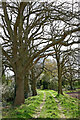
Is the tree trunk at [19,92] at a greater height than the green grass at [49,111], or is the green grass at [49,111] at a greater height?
the tree trunk at [19,92]

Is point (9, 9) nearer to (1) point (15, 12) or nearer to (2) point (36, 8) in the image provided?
(1) point (15, 12)

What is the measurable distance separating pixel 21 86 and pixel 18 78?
0.55 meters

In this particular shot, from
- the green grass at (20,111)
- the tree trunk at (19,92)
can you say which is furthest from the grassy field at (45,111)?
the tree trunk at (19,92)

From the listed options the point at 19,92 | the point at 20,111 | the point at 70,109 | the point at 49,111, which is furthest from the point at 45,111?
the point at 19,92

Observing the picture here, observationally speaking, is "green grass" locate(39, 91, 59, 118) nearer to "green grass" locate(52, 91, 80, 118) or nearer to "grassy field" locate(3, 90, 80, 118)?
"grassy field" locate(3, 90, 80, 118)

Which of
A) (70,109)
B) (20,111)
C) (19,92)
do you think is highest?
(19,92)

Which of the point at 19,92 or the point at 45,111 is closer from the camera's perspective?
the point at 45,111

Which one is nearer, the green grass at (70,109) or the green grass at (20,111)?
the green grass at (20,111)

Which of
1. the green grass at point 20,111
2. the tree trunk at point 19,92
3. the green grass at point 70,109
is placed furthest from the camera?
the tree trunk at point 19,92

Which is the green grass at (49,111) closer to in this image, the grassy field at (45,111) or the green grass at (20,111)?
the grassy field at (45,111)

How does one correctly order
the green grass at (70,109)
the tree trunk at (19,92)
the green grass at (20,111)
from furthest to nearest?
the tree trunk at (19,92) → the green grass at (70,109) → the green grass at (20,111)

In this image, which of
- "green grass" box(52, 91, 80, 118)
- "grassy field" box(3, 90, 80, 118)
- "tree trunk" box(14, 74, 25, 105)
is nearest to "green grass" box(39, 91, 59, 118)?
"grassy field" box(3, 90, 80, 118)

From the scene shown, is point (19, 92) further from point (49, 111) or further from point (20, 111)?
point (49, 111)

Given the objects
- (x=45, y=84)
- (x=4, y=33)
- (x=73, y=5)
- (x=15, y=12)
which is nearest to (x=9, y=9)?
(x=15, y=12)
